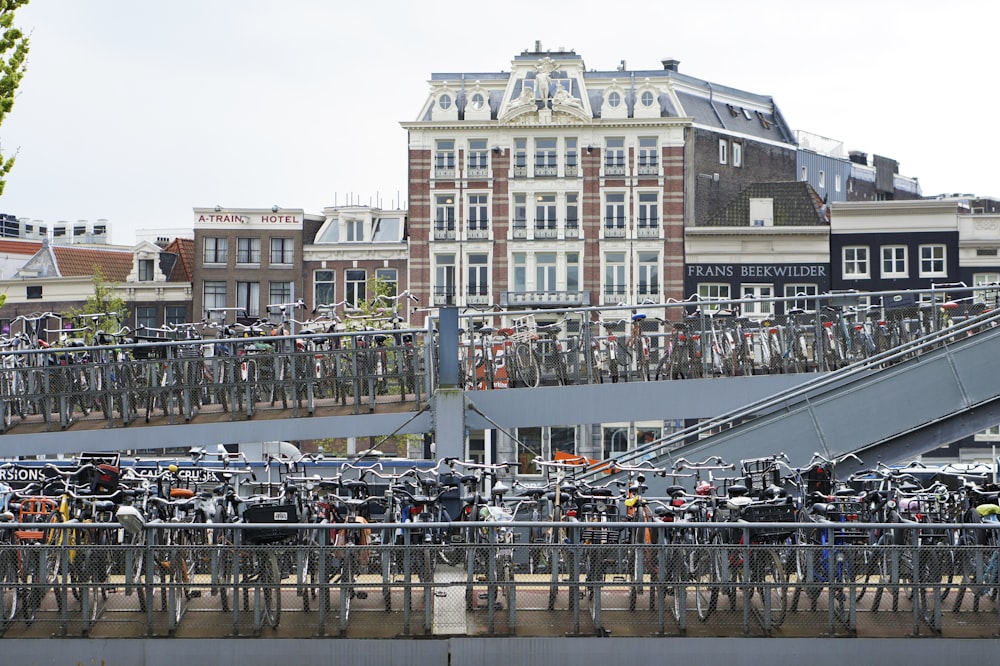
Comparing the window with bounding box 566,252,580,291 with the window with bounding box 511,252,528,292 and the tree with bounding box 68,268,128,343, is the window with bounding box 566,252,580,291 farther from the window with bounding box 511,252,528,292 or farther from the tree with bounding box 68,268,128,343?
the tree with bounding box 68,268,128,343

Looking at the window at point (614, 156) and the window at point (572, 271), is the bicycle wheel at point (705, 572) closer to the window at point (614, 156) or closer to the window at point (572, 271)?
the window at point (572, 271)

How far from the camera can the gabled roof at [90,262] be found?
199 feet

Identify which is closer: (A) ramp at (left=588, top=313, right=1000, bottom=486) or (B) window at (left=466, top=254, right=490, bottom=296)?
(A) ramp at (left=588, top=313, right=1000, bottom=486)

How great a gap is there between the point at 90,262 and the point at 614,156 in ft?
82.1

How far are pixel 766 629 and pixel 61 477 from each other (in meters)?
7.92

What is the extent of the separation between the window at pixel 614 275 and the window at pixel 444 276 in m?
6.12

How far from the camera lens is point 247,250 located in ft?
182

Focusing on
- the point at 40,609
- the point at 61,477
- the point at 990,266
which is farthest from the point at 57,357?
the point at 990,266

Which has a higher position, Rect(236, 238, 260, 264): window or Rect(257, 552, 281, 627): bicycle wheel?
Rect(236, 238, 260, 264): window

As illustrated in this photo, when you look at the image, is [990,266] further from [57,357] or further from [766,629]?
[766,629]

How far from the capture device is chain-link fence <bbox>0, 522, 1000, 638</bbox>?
12078 mm

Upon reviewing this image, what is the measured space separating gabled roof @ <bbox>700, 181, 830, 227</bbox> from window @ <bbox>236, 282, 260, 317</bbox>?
18.8 metres

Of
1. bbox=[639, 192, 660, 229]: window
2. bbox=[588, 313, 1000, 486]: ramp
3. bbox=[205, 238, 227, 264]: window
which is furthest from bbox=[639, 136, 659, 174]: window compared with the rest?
bbox=[588, 313, 1000, 486]: ramp

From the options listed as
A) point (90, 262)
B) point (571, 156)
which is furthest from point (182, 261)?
point (571, 156)
